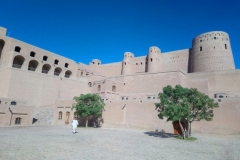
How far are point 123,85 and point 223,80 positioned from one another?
46.5 ft

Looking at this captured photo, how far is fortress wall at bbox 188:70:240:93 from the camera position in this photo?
22.6 m

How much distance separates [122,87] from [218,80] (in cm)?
1374

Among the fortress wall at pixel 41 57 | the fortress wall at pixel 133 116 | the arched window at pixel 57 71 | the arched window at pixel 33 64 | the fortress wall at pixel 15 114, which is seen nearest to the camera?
the fortress wall at pixel 15 114

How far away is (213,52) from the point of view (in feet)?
93.4

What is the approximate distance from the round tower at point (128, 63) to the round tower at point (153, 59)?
4833 millimetres

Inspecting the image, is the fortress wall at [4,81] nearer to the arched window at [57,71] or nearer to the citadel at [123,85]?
the citadel at [123,85]

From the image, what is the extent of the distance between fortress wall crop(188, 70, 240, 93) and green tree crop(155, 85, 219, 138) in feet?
38.6

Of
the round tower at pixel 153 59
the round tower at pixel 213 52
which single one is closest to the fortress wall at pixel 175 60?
the round tower at pixel 153 59

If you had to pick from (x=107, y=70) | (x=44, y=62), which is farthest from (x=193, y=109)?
(x=107, y=70)

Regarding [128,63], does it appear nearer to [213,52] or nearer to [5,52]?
[213,52]

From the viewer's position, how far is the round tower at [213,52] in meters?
27.8

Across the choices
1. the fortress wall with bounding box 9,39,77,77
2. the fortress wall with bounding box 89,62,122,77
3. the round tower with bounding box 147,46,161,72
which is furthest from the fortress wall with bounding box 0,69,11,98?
the round tower with bounding box 147,46,161,72

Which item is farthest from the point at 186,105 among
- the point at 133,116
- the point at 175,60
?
the point at 175,60

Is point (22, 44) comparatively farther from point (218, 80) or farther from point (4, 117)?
point (218, 80)
